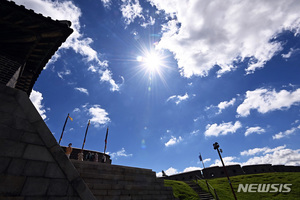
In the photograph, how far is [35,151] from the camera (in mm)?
2768

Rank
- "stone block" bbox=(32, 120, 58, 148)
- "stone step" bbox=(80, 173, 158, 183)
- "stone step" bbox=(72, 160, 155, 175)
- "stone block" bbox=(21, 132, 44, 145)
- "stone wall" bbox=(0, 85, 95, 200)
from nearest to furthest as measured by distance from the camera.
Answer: "stone wall" bbox=(0, 85, 95, 200), "stone block" bbox=(21, 132, 44, 145), "stone block" bbox=(32, 120, 58, 148), "stone step" bbox=(80, 173, 158, 183), "stone step" bbox=(72, 160, 155, 175)

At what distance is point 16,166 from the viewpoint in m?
2.47

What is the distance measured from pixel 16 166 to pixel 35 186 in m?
0.48

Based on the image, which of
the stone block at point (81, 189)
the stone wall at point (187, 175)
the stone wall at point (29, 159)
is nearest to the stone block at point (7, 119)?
the stone wall at point (29, 159)

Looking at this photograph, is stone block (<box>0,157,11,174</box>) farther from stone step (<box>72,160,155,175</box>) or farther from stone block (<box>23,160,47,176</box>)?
stone step (<box>72,160,155,175</box>)

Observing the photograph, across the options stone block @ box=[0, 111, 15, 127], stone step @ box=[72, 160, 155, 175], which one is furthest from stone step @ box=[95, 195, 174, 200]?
stone block @ box=[0, 111, 15, 127]

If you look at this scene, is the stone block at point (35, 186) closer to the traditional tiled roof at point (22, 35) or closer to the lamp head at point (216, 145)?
the traditional tiled roof at point (22, 35)

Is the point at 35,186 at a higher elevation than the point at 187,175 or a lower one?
lower

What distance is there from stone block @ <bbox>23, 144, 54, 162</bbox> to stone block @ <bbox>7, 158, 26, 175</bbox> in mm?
103

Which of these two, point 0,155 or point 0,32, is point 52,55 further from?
point 0,155

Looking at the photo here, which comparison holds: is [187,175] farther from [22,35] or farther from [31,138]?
[22,35]

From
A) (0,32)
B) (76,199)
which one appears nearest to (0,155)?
(76,199)

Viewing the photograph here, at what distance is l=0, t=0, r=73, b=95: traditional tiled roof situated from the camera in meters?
5.81

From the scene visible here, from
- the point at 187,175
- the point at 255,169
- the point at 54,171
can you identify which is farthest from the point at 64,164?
the point at 255,169
